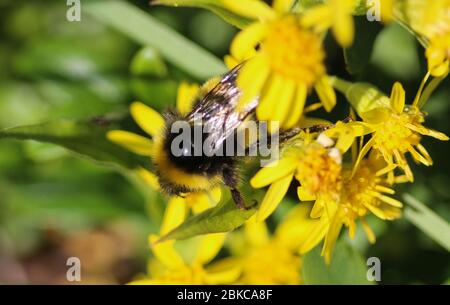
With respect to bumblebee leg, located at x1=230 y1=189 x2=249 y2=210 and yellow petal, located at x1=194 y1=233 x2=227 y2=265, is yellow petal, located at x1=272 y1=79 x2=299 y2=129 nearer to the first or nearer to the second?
bumblebee leg, located at x1=230 y1=189 x2=249 y2=210

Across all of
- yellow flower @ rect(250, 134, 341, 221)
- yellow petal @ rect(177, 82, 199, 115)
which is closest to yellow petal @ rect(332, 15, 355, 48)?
yellow flower @ rect(250, 134, 341, 221)

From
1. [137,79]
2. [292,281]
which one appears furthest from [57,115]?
[292,281]

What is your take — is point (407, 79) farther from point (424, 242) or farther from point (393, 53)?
point (424, 242)

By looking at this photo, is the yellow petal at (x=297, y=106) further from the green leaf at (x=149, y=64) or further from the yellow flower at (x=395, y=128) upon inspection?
the green leaf at (x=149, y=64)

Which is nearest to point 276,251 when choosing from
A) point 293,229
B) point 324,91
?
point 293,229

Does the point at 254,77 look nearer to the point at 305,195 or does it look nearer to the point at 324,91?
the point at 324,91

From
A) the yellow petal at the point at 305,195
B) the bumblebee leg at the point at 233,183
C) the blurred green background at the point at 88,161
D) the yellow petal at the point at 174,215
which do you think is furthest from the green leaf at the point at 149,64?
the yellow petal at the point at 305,195
